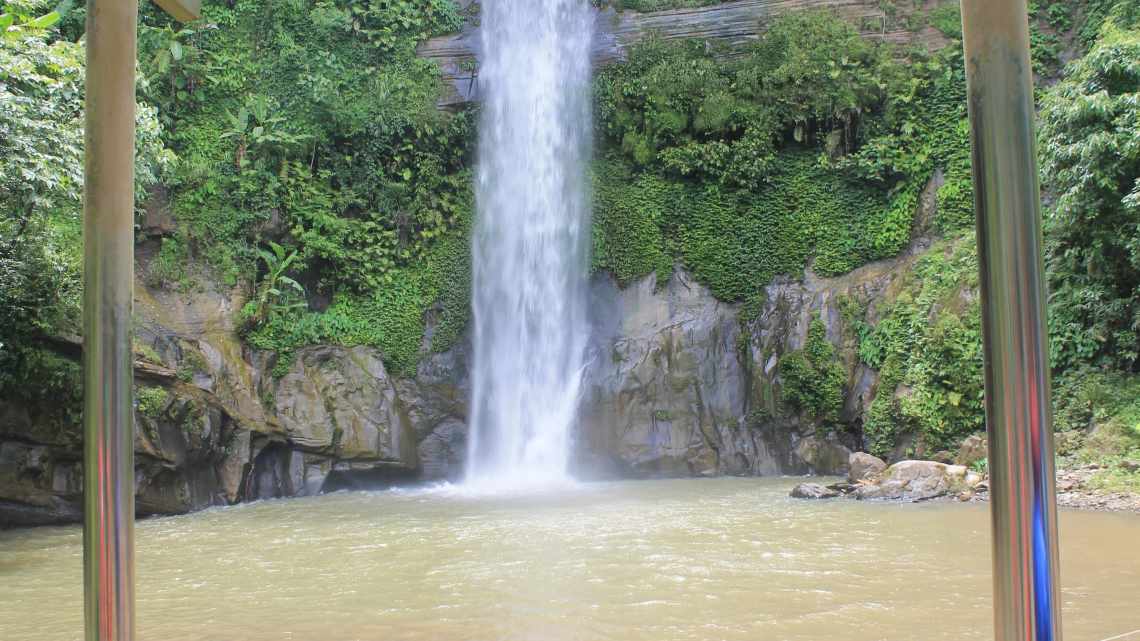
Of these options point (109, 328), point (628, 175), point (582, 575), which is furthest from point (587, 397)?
point (109, 328)

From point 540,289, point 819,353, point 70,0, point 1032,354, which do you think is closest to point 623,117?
point 540,289

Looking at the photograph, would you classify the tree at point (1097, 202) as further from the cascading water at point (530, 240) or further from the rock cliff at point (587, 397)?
the cascading water at point (530, 240)

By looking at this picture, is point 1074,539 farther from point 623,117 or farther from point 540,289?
point 623,117

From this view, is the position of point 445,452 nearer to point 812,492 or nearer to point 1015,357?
point 812,492

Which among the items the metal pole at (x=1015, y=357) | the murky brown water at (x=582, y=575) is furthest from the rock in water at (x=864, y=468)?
the metal pole at (x=1015, y=357)

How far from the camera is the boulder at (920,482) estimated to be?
34.9 feet

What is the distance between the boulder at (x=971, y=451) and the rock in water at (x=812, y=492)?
2154mm

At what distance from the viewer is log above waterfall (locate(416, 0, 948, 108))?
17.1m

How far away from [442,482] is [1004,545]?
14167 millimetres

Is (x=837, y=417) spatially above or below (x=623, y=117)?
below

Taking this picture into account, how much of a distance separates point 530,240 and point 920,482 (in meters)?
8.80

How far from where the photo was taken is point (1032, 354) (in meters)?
1.63

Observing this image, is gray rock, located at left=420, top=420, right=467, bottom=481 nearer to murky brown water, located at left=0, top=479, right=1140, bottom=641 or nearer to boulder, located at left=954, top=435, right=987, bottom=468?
murky brown water, located at left=0, top=479, right=1140, bottom=641

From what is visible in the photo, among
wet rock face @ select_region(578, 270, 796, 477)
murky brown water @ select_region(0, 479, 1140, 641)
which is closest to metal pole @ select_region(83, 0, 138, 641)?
murky brown water @ select_region(0, 479, 1140, 641)
